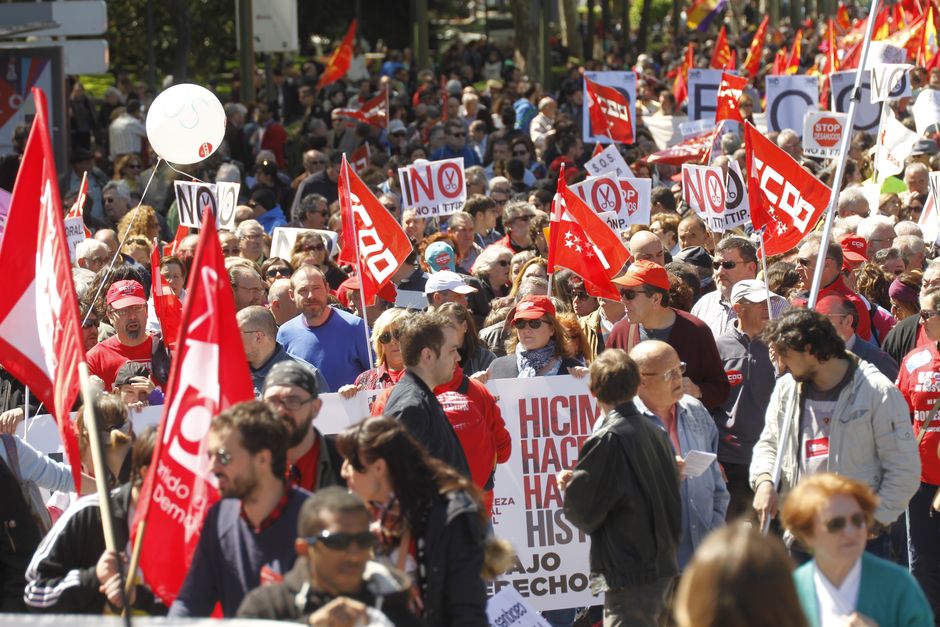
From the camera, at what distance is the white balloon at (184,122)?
9711 mm

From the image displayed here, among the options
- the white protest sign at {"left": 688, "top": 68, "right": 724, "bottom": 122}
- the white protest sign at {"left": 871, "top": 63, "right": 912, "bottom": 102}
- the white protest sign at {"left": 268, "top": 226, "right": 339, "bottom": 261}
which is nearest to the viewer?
the white protest sign at {"left": 268, "top": 226, "right": 339, "bottom": 261}

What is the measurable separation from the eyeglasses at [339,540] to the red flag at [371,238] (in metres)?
4.98

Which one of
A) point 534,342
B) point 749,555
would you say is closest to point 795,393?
point 534,342

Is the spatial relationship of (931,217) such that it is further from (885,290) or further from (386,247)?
(386,247)

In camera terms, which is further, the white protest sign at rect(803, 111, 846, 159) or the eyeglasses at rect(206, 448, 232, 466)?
the white protest sign at rect(803, 111, 846, 159)

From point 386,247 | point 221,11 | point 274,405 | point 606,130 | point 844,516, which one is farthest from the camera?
point 221,11

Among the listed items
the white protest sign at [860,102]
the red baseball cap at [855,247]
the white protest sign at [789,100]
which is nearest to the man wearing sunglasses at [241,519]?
the red baseball cap at [855,247]

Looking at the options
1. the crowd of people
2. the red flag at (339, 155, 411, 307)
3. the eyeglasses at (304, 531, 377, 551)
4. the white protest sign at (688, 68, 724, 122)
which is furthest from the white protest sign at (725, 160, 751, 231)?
the white protest sign at (688, 68, 724, 122)

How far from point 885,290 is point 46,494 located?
16.1 ft

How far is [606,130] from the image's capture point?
55.8ft

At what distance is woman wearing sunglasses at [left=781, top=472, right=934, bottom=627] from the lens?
402cm

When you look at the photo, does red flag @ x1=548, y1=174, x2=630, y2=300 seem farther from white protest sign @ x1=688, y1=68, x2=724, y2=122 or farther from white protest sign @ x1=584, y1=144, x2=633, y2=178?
white protest sign @ x1=688, y1=68, x2=724, y2=122

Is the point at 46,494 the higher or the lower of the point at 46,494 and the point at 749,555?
the lower

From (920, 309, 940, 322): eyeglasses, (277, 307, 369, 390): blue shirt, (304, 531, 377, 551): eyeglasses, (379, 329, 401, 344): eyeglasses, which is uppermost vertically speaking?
(304, 531, 377, 551): eyeglasses
